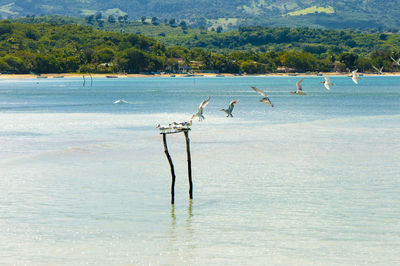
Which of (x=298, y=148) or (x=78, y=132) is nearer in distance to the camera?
(x=298, y=148)

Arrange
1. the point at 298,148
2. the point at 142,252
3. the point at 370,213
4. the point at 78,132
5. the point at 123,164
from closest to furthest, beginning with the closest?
1. the point at 142,252
2. the point at 370,213
3. the point at 123,164
4. the point at 298,148
5. the point at 78,132

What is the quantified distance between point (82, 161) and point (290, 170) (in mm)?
11777

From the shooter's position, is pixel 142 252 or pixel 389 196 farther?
pixel 389 196

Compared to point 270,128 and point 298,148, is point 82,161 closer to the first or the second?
point 298,148

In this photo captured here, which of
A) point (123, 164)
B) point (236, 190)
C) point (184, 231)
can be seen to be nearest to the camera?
point (184, 231)

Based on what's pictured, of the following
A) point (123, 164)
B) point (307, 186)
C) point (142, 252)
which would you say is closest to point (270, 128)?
point (123, 164)

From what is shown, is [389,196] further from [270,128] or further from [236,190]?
[270,128]

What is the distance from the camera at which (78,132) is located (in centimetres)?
5238

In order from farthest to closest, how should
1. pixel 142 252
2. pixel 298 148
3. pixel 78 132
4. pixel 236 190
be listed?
pixel 78 132, pixel 298 148, pixel 236 190, pixel 142 252

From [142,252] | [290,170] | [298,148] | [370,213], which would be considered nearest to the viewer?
[142,252]

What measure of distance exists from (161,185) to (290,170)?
7.27 meters

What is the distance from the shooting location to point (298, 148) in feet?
133

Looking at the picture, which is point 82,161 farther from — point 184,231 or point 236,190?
point 184,231

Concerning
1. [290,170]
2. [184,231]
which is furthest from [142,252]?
[290,170]
